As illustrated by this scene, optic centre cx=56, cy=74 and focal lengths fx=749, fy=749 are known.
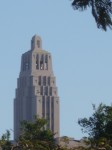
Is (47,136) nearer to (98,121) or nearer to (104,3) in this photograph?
(98,121)

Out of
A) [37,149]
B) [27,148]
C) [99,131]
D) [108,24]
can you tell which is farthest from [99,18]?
[99,131]

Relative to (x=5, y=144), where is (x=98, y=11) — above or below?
below

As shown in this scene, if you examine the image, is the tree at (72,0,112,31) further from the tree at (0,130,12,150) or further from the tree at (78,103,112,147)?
the tree at (78,103,112,147)

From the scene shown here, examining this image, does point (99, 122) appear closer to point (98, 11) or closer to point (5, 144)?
point (5, 144)

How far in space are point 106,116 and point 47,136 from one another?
8583 millimetres

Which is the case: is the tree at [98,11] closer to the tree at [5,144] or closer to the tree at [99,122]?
the tree at [5,144]

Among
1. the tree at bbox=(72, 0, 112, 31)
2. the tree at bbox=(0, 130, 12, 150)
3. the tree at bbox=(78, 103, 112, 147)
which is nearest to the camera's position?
the tree at bbox=(72, 0, 112, 31)

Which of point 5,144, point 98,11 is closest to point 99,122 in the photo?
point 5,144

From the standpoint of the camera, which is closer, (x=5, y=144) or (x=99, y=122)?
(x=5, y=144)

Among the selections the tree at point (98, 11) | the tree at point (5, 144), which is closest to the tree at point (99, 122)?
the tree at point (5, 144)

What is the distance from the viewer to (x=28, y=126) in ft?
275

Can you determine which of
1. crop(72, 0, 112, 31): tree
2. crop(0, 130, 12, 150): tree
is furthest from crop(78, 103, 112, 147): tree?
crop(72, 0, 112, 31): tree

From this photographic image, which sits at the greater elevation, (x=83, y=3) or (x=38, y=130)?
(x=38, y=130)

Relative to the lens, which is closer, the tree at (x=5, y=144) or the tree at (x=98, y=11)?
the tree at (x=98, y=11)
